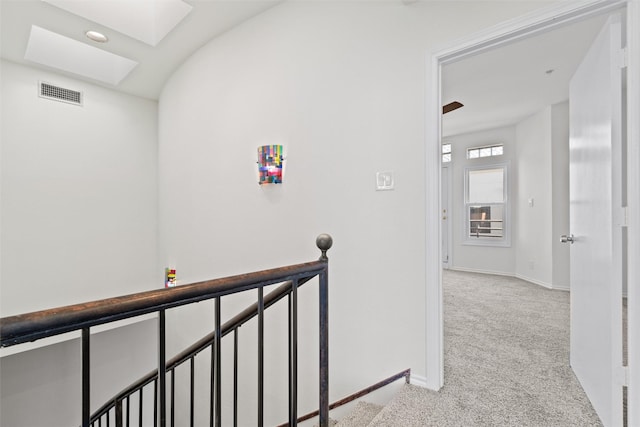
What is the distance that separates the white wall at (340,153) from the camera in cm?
181

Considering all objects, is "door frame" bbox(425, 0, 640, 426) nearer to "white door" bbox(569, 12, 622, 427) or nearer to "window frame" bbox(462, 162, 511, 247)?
"white door" bbox(569, 12, 622, 427)

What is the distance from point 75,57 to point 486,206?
622cm

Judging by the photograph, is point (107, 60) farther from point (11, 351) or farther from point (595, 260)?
point (595, 260)

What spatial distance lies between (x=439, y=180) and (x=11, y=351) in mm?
4597

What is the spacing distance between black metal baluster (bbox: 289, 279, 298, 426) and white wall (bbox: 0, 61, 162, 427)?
11.9 ft

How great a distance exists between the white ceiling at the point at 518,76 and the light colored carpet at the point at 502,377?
7.18ft

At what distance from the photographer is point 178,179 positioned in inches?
145

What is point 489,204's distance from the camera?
5445 mm

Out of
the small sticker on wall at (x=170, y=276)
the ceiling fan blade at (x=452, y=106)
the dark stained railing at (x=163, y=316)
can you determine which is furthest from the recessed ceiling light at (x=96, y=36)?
the ceiling fan blade at (x=452, y=106)

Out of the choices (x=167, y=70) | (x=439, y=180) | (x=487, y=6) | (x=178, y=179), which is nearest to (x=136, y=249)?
(x=178, y=179)

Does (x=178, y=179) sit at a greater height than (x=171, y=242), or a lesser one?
greater

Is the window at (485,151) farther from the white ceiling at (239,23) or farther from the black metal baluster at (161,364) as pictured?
the black metal baluster at (161,364)

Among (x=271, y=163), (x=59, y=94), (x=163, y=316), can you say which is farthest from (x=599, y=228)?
(x=59, y=94)

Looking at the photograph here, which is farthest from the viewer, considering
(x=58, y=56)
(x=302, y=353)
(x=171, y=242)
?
(x=171, y=242)
